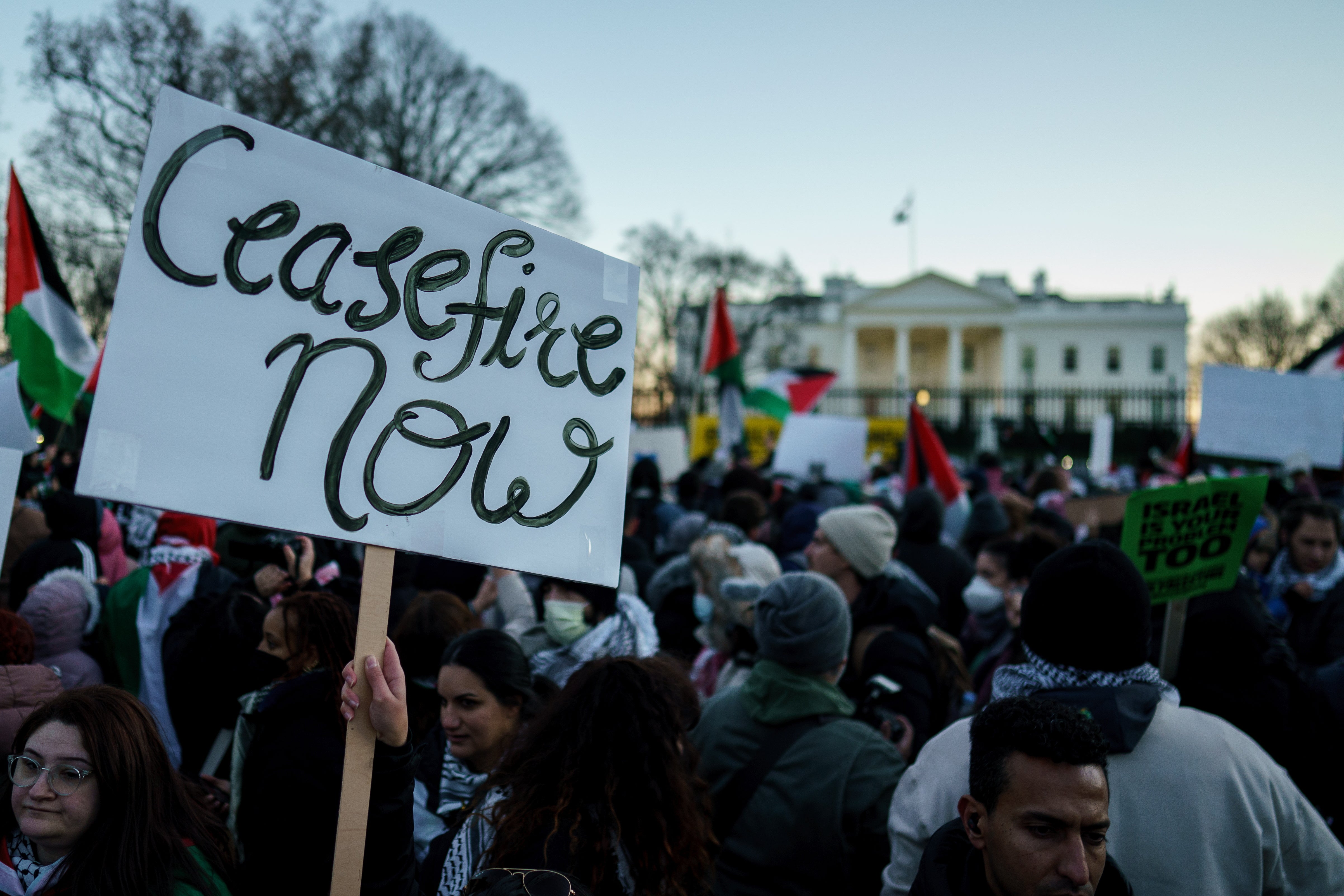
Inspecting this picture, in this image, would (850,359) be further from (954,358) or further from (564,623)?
(564,623)

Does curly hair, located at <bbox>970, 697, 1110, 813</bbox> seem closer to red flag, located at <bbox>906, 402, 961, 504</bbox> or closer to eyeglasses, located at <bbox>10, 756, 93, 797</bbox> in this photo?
eyeglasses, located at <bbox>10, 756, 93, 797</bbox>

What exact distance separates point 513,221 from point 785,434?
7.64 metres

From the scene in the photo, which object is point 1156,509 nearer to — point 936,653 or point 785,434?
point 936,653

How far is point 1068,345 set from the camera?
6650 cm

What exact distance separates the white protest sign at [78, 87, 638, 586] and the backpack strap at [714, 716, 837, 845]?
80cm

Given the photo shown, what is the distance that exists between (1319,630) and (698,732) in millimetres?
2974

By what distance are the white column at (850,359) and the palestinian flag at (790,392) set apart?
164ft

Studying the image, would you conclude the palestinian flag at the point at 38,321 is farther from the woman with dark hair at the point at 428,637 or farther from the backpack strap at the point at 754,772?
the backpack strap at the point at 754,772

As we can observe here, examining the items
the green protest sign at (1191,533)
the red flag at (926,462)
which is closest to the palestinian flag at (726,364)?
the red flag at (926,462)

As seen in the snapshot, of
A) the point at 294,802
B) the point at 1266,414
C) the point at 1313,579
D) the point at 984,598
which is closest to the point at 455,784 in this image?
the point at 294,802

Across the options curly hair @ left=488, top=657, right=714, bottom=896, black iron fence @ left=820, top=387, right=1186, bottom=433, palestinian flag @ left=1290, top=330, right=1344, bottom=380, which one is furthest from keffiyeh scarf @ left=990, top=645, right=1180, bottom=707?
black iron fence @ left=820, top=387, right=1186, bottom=433

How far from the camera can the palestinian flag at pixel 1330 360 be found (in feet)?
19.9

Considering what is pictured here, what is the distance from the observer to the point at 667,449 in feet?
39.3

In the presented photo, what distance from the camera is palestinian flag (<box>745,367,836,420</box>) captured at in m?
11.9
